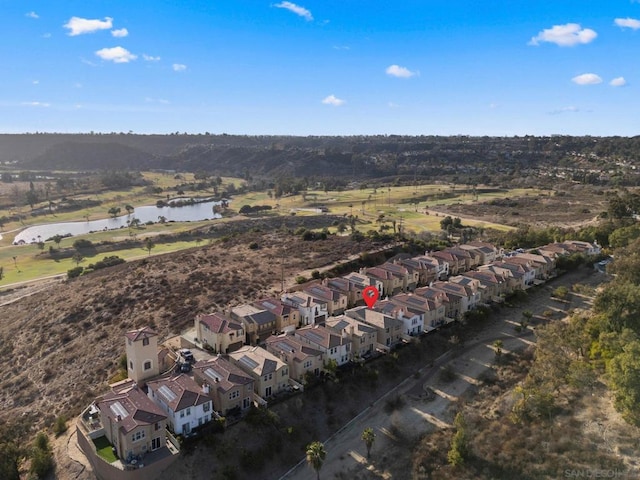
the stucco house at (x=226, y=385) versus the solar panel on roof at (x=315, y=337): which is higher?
the solar panel on roof at (x=315, y=337)

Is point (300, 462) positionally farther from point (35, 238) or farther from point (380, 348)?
point (35, 238)

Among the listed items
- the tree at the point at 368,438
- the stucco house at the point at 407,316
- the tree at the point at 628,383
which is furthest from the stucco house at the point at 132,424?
the tree at the point at 628,383

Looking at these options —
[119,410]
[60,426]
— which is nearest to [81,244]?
[60,426]

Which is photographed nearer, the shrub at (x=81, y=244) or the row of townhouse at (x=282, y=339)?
the row of townhouse at (x=282, y=339)

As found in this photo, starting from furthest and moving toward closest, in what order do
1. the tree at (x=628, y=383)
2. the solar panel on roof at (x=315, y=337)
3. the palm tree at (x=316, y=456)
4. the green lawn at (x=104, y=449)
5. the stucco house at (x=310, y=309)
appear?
the stucco house at (x=310, y=309), the solar panel on roof at (x=315, y=337), the tree at (x=628, y=383), the palm tree at (x=316, y=456), the green lawn at (x=104, y=449)

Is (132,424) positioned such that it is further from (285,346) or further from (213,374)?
(285,346)

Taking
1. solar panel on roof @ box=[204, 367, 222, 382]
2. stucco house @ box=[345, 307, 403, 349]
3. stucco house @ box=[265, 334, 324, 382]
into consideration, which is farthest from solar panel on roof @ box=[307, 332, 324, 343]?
solar panel on roof @ box=[204, 367, 222, 382]

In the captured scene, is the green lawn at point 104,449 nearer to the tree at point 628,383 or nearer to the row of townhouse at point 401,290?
the row of townhouse at point 401,290

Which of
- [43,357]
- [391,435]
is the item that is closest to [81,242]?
[43,357]
